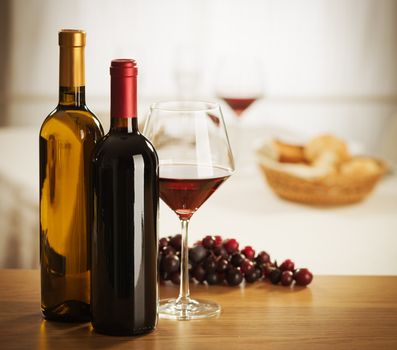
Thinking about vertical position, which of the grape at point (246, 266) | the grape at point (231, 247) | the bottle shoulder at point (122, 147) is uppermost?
the bottle shoulder at point (122, 147)

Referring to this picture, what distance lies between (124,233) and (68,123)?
0.14 m

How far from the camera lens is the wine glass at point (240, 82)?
9.30 ft

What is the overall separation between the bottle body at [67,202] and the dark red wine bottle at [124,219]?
0.05 m

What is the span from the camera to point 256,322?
0.94 m

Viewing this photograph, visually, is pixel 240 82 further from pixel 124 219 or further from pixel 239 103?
pixel 124 219

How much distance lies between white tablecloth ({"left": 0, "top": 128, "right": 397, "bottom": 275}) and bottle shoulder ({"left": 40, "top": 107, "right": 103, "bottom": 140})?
1.14 metres

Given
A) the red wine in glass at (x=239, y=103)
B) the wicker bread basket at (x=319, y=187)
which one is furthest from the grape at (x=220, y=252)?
the red wine in glass at (x=239, y=103)

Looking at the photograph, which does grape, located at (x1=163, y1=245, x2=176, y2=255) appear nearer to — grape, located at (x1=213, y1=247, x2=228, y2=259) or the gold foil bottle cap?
grape, located at (x1=213, y1=247, x2=228, y2=259)

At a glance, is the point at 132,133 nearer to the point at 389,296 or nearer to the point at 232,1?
the point at 389,296

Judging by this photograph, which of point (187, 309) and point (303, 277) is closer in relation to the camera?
point (187, 309)

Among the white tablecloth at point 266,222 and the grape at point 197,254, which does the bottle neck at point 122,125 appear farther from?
the white tablecloth at point 266,222

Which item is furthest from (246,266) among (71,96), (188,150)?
(71,96)

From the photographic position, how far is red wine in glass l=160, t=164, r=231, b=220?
3.02ft

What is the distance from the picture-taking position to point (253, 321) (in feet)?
3.11
